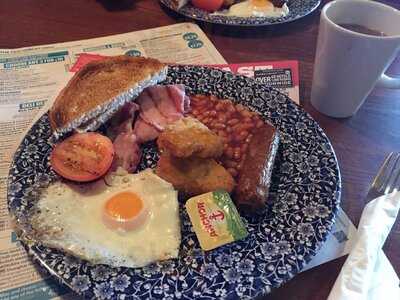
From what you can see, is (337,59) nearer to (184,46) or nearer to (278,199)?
(278,199)

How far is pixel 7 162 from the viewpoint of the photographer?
3.50 feet

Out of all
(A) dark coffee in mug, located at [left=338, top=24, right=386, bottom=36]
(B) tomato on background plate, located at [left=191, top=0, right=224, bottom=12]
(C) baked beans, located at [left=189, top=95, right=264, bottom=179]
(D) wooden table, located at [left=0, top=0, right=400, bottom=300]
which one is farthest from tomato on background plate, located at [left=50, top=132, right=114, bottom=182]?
(B) tomato on background plate, located at [left=191, top=0, right=224, bottom=12]

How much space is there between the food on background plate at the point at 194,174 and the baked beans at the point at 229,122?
66 millimetres

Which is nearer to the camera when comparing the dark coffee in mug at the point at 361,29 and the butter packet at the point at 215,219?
the butter packet at the point at 215,219

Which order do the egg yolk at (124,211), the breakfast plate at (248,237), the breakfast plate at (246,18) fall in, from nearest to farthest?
the breakfast plate at (248,237) < the egg yolk at (124,211) < the breakfast plate at (246,18)

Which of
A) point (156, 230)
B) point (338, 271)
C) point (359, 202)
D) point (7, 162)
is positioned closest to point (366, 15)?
point (359, 202)

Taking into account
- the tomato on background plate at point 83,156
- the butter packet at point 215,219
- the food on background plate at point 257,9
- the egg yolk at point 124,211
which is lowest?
the egg yolk at point 124,211

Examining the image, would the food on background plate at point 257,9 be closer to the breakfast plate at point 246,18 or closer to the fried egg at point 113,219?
the breakfast plate at point 246,18

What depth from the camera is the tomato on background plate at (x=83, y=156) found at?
0.94m

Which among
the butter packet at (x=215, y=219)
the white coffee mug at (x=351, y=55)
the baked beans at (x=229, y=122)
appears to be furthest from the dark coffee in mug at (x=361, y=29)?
the butter packet at (x=215, y=219)

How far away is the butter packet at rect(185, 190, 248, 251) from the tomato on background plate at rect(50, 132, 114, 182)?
0.22m

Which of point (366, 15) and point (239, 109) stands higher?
point (366, 15)

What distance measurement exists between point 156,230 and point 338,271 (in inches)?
14.7

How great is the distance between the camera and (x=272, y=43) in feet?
5.02
